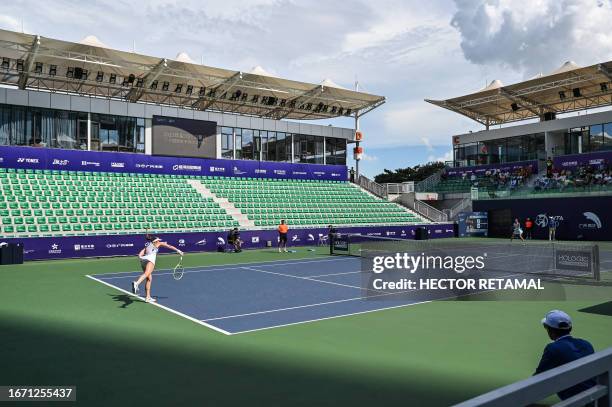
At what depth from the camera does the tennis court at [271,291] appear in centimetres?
1119

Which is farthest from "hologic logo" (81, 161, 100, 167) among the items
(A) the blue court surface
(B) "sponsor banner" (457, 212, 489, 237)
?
(B) "sponsor banner" (457, 212, 489, 237)

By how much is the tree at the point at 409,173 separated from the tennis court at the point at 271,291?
81382 millimetres

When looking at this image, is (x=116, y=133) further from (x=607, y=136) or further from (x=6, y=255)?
(x=607, y=136)

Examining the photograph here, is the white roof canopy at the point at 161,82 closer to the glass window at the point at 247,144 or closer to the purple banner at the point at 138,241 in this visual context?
the glass window at the point at 247,144

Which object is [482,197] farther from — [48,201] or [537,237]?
[48,201]

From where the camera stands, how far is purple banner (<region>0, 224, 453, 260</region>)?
24.3m

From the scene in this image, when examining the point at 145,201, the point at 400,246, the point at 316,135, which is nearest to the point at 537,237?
the point at 400,246

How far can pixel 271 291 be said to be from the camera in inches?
581


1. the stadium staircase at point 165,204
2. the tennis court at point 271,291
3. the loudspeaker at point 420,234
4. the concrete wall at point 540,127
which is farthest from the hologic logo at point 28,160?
the concrete wall at point 540,127

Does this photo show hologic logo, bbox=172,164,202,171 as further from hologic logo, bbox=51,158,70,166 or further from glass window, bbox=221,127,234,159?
hologic logo, bbox=51,158,70,166

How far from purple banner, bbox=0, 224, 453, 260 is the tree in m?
69.0

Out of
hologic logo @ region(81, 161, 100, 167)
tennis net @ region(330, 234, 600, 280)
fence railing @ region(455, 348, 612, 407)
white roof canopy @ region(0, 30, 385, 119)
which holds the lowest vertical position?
tennis net @ region(330, 234, 600, 280)

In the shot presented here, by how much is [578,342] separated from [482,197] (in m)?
44.2

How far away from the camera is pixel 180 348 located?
855 centimetres
